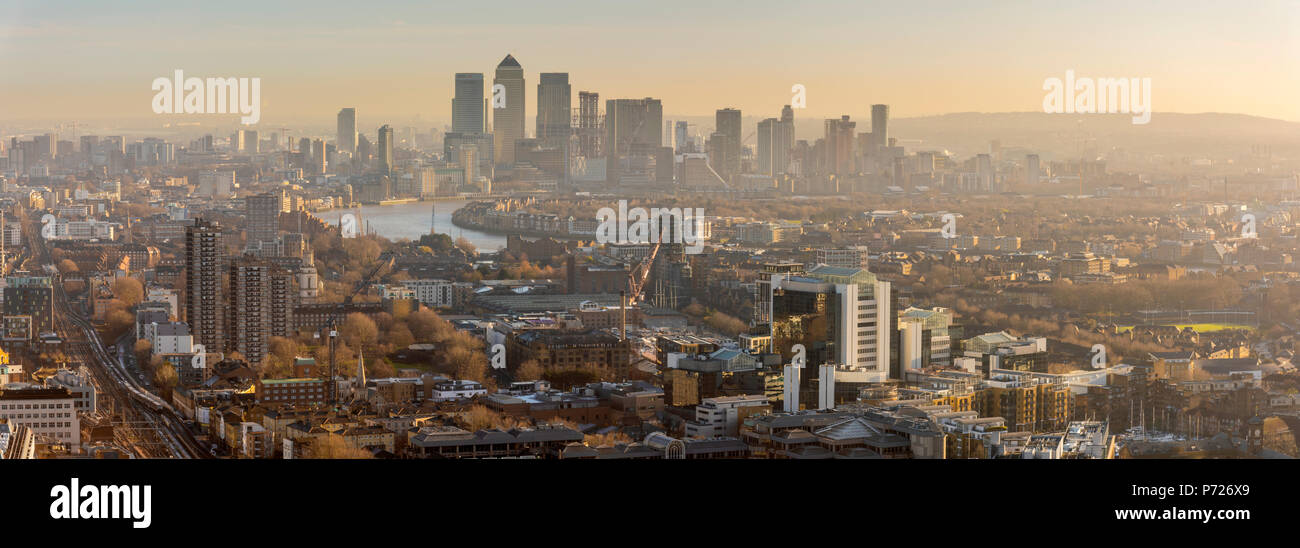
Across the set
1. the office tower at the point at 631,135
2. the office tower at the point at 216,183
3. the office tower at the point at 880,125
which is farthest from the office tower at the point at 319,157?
the office tower at the point at 880,125

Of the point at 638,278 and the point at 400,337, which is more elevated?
the point at 638,278

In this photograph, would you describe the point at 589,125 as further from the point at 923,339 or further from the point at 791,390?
the point at 791,390

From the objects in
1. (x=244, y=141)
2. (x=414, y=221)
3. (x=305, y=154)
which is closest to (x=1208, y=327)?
(x=244, y=141)

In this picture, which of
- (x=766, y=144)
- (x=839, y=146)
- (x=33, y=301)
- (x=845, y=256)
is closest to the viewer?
(x=33, y=301)

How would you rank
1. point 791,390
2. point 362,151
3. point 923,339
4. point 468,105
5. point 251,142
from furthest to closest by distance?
point 362,151 < point 251,142 < point 468,105 < point 923,339 < point 791,390

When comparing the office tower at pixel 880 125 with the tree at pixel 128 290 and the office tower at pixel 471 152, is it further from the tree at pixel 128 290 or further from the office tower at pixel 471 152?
the tree at pixel 128 290
